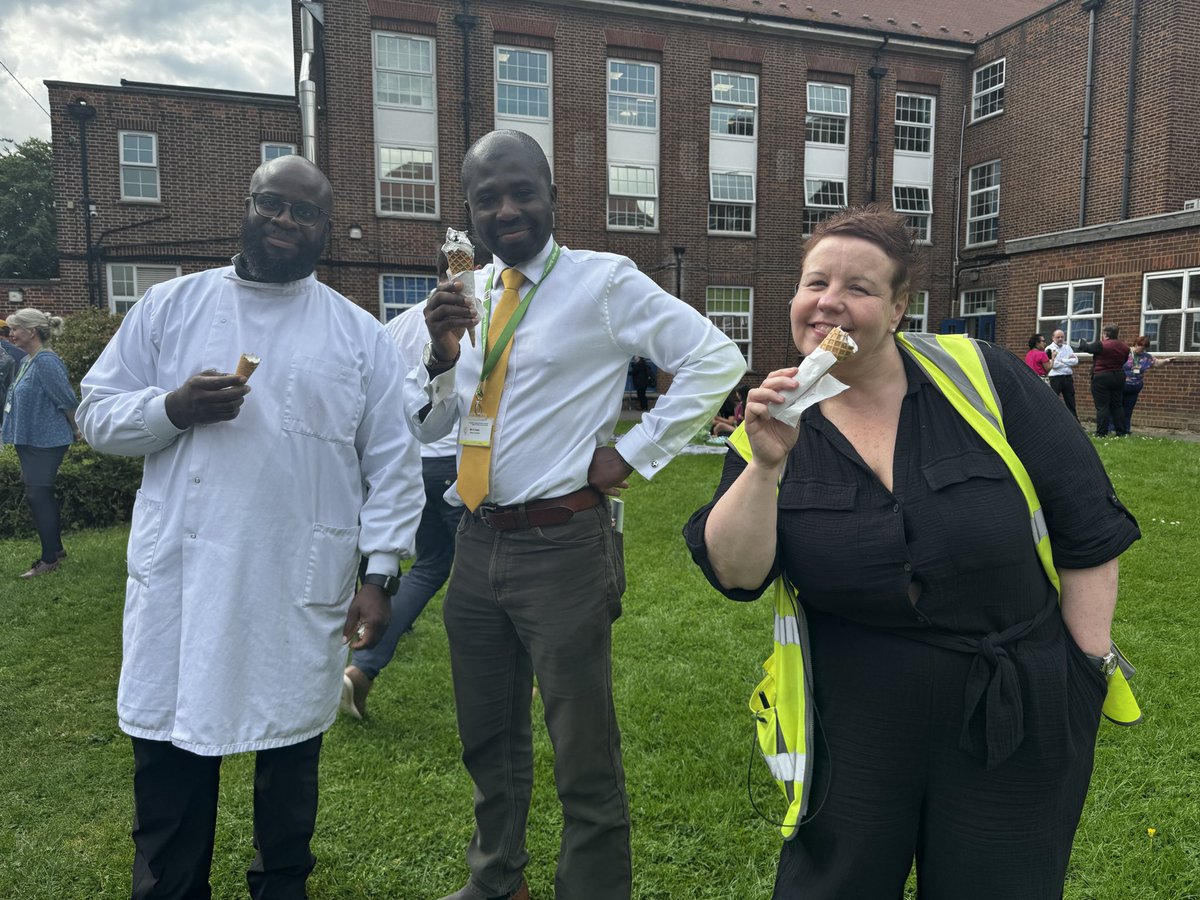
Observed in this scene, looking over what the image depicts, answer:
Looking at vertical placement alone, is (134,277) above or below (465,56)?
below

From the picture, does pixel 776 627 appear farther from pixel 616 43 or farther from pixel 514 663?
pixel 616 43

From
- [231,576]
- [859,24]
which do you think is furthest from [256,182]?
[859,24]

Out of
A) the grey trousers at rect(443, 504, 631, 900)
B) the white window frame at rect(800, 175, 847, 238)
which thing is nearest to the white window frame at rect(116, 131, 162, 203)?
the white window frame at rect(800, 175, 847, 238)

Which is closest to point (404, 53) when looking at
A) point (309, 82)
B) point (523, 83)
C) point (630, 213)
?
point (309, 82)

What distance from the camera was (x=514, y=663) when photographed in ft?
8.21

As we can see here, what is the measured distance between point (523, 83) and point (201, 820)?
21.6 metres

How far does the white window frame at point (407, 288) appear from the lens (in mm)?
20766

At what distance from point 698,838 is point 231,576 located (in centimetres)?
195

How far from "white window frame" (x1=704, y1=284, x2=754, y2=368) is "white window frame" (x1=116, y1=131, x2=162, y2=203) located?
14245 millimetres

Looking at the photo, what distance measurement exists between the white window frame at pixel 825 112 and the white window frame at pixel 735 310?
188 inches

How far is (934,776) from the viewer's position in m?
1.73

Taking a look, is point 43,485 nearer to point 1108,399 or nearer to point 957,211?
point 1108,399

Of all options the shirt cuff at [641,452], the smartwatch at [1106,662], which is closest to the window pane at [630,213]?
the shirt cuff at [641,452]

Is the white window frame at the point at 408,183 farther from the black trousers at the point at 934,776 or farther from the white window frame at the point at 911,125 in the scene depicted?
the black trousers at the point at 934,776
